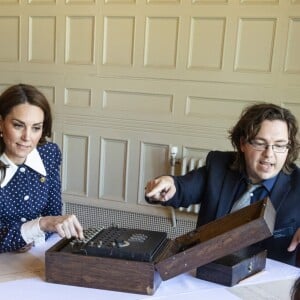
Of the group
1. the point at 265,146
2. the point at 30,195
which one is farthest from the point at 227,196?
the point at 30,195

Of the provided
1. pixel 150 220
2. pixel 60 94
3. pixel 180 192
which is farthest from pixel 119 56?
pixel 180 192

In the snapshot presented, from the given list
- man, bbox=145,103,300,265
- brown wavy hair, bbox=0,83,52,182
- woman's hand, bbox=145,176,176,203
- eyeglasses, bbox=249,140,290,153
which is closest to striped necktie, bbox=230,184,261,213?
man, bbox=145,103,300,265

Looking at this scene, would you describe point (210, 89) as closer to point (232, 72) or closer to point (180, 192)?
point (232, 72)

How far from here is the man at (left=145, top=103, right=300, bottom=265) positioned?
166 cm

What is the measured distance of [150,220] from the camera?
3.51m

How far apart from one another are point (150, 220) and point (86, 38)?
4.74ft

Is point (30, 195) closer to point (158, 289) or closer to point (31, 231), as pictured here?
point (31, 231)

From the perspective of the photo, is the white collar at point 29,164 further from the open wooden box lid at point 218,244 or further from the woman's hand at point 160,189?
the open wooden box lid at point 218,244

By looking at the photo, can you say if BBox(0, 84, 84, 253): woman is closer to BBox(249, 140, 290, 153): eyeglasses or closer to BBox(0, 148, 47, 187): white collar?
BBox(0, 148, 47, 187): white collar

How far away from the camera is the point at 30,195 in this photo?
172 cm

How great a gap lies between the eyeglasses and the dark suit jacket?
0.11 metres

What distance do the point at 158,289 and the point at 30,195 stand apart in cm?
69

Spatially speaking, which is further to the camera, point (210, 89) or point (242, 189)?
point (210, 89)

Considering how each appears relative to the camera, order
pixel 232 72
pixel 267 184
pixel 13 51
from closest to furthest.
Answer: pixel 267 184 → pixel 232 72 → pixel 13 51
